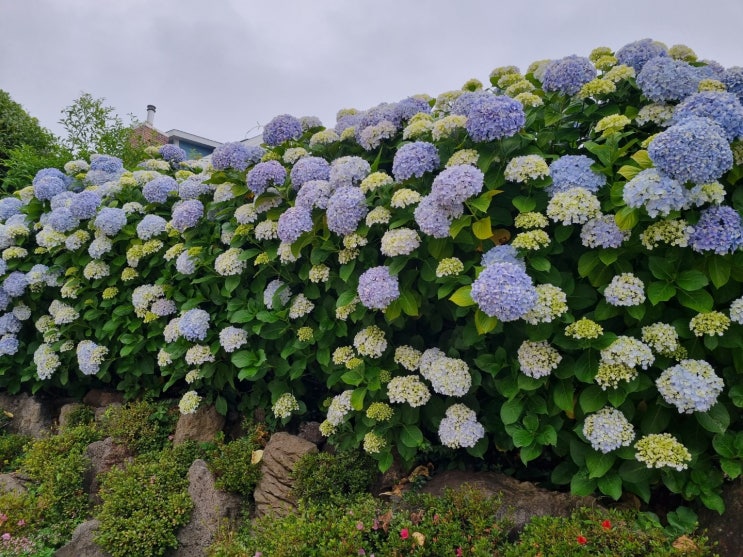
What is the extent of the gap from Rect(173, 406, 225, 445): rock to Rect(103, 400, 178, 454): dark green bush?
0.62 feet

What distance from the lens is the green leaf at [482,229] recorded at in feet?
7.75

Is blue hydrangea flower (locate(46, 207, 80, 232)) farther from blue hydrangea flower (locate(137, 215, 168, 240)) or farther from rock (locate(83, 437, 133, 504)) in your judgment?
rock (locate(83, 437, 133, 504))

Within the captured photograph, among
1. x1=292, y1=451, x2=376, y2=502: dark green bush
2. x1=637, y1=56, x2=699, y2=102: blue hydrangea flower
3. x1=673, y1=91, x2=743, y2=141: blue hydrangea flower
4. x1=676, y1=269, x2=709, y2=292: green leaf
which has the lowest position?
x1=292, y1=451, x2=376, y2=502: dark green bush

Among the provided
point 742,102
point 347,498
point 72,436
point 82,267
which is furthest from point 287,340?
point 742,102

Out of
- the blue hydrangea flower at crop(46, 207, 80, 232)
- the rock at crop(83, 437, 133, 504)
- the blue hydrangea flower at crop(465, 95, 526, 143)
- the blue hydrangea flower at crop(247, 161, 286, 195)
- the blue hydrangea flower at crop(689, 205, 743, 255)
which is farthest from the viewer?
the blue hydrangea flower at crop(46, 207, 80, 232)

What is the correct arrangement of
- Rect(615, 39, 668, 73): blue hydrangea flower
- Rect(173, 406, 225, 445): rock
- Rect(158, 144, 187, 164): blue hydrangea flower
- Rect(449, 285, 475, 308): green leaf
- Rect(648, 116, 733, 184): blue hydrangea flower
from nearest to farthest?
Rect(648, 116, 733, 184): blue hydrangea flower, Rect(449, 285, 475, 308): green leaf, Rect(615, 39, 668, 73): blue hydrangea flower, Rect(173, 406, 225, 445): rock, Rect(158, 144, 187, 164): blue hydrangea flower

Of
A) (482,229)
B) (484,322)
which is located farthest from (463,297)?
(482,229)

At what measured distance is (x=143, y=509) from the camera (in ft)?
9.96

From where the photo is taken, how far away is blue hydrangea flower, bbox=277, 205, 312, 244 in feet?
9.56

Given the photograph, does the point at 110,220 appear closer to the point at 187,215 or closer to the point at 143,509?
the point at 187,215

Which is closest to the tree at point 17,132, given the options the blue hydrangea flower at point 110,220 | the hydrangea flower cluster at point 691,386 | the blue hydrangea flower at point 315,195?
the blue hydrangea flower at point 110,220

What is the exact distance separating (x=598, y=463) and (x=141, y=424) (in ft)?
11.1

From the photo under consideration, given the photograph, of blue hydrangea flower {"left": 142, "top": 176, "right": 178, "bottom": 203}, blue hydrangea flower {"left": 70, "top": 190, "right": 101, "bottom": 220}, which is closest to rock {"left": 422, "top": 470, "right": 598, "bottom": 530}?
blue hydrangea flower {"left": 142, "top": 176, "right": 178, "bottom": 203}

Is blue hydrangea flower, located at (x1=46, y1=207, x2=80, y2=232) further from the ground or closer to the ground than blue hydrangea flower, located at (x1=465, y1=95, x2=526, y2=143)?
closer to the ground
